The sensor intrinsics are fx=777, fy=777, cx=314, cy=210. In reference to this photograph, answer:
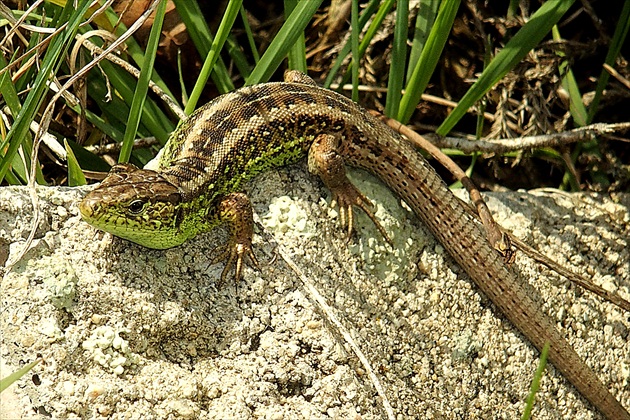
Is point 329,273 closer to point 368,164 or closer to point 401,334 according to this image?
point 401,334

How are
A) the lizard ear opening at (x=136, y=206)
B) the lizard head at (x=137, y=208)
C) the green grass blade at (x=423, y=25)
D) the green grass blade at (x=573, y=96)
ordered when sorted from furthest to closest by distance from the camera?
the green grass blade at (x=573, y=96)
the green grass blade at (x=423, y=25)
the lizard ear opening at (x=136, y=206)
the lizard head at (x=137, y=208)

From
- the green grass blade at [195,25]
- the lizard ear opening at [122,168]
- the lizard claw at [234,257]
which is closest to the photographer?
the lizard claw at [234,257]

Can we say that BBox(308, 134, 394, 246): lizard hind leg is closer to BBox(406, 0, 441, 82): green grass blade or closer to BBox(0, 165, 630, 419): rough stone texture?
BBox(0, 165, 630, 419): rough stone texture

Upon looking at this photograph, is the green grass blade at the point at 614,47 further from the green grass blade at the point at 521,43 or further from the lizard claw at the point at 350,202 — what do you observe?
the lizard claw at the point at 350,202

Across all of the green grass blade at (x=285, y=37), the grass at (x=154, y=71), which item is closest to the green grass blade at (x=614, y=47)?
the grass at (x=154, y=71)

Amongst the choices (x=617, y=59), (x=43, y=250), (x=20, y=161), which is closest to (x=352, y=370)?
(x=43, y=250)

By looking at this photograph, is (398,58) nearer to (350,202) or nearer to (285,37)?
(285,37)
